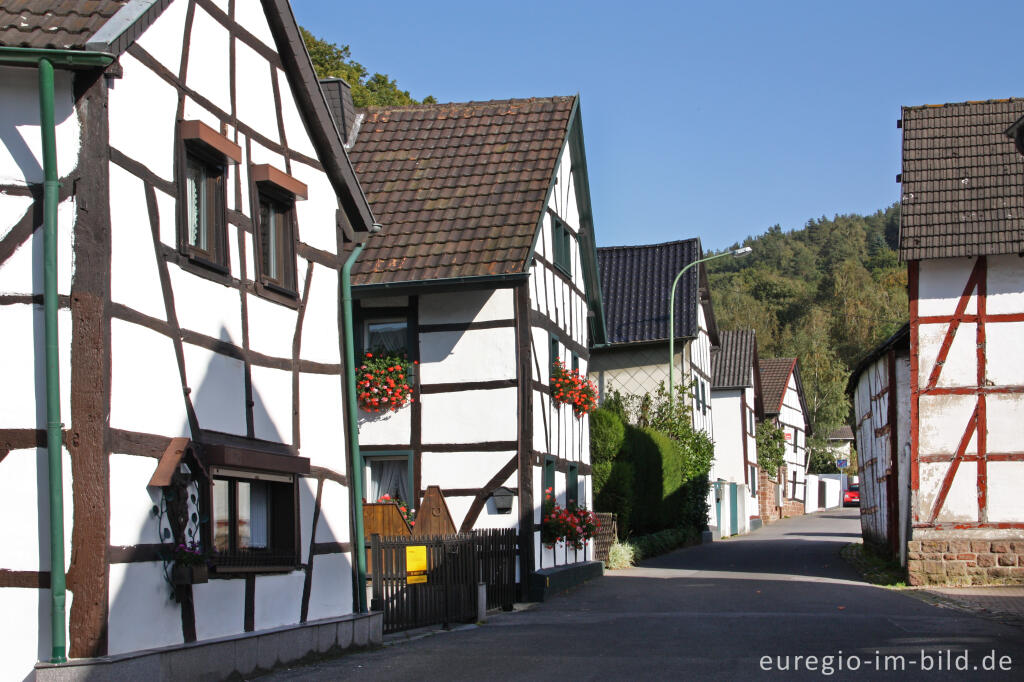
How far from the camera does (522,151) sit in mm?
21062

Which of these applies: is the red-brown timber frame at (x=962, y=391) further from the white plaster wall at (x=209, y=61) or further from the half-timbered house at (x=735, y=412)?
the half-timbered house at (x=735, y=412)

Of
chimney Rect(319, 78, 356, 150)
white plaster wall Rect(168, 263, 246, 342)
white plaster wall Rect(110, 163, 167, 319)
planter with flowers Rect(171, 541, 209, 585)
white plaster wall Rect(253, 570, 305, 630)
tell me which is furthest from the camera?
chimney Rect(319, 78, 356, 150)

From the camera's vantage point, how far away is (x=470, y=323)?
63.7ft

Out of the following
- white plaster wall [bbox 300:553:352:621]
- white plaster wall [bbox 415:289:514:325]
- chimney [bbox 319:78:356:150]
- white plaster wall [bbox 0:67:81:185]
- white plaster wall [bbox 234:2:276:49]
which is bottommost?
white plaster wall [bbox 300:553:352:621]

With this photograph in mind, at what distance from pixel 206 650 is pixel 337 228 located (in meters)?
5.80

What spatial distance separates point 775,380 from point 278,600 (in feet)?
177

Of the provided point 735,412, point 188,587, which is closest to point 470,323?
point 188,587

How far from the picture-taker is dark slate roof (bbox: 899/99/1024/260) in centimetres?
2014

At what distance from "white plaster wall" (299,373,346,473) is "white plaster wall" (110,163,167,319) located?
3.02 m

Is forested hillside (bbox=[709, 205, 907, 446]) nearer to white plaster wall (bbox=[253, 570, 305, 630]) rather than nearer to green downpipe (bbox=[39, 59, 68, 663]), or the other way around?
white plaster wall (bbox=[253, 570, 305, 630])

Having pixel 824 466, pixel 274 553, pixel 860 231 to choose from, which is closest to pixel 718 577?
pixel 274 553

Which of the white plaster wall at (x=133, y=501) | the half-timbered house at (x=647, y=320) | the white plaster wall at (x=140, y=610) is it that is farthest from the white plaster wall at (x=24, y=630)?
the half-timbered house at (x=647, y=320)

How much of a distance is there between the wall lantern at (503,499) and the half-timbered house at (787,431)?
3967cm

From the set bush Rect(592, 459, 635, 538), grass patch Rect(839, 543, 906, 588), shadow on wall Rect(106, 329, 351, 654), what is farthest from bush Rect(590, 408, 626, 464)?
shadow on wall Rect(106, 329, 351, 654)
